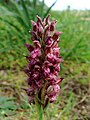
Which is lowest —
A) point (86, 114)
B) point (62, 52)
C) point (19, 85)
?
point (86, 114)

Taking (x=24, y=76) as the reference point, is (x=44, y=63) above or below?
above

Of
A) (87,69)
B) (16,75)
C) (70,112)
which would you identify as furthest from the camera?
(87,69)

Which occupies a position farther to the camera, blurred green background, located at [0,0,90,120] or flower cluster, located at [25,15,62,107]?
blurred green background, located at [0,0,90,120]

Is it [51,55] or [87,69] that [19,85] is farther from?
[51,55]

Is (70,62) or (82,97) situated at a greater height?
(70,62)

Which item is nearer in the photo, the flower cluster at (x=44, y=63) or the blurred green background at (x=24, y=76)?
the flower cluster at (x=44, y=63)

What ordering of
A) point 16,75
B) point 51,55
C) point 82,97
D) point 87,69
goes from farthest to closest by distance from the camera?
point 87,69 → point 16,75 → point 82,97 → point 51,55

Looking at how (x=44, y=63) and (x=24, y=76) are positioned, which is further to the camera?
(x=24, y=76)

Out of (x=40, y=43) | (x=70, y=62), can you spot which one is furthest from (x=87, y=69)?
(x=40, y=43)
